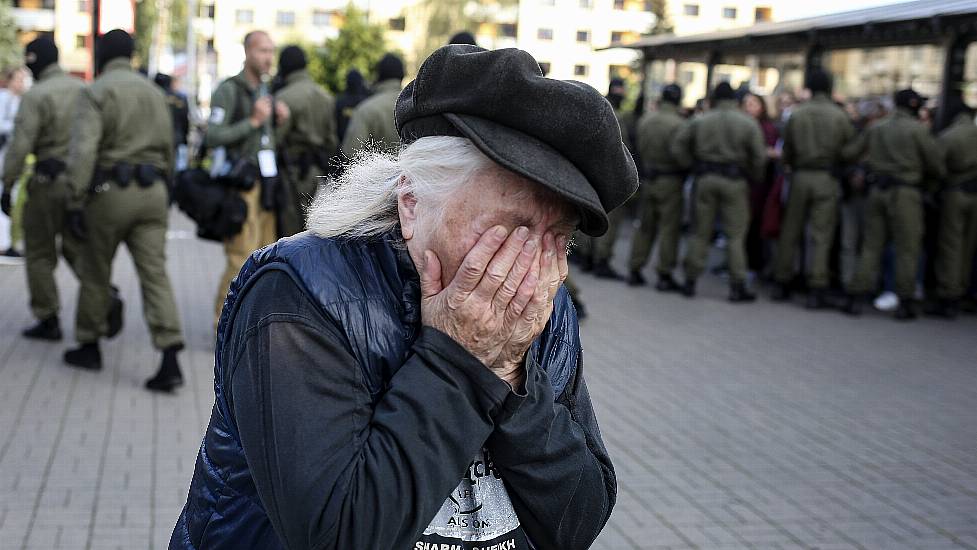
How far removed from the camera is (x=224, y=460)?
5.97 ft

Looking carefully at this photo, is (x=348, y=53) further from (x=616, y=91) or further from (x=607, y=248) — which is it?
(x=607, y=248)

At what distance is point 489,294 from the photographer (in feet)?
5.39

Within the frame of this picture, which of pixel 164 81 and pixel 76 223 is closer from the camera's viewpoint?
pixel 76 223

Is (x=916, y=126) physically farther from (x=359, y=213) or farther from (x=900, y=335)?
(x=359, y=213)

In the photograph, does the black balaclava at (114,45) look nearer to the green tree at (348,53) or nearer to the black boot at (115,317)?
the black boot at (115,317)

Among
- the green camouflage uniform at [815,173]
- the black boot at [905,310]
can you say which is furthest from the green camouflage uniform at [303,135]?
the black boot at [905,310]

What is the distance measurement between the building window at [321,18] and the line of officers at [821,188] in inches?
3145

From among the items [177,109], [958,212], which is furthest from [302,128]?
[177,109]

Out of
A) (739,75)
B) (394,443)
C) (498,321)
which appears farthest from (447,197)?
(739,75)

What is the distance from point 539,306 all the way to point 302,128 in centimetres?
691

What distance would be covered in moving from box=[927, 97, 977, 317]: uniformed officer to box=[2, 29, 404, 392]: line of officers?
218 inches

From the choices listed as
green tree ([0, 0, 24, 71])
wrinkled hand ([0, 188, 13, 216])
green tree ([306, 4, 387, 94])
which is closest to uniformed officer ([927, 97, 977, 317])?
wrinkled hand ([0, 188, 13, 216])

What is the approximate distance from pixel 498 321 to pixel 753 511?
151 inches

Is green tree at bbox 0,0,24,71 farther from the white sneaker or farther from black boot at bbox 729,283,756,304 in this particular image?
the white sneaker
